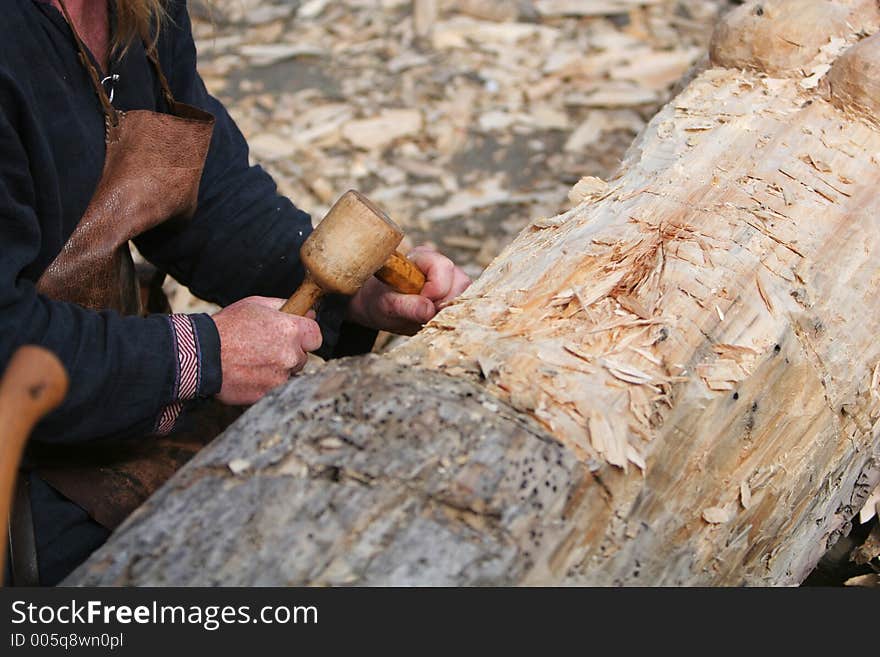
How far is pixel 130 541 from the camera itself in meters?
1.30

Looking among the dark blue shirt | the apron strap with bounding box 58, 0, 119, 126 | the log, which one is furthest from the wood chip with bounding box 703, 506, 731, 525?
the apron strap with bounding box 58, 0, 119, 126

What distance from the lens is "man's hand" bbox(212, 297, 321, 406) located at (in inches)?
70.6

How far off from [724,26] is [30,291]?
1.69 m

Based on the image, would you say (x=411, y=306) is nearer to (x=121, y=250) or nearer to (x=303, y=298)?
(x=303, y=298)

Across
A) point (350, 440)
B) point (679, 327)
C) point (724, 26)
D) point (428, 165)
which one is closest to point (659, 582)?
point (679, 327)

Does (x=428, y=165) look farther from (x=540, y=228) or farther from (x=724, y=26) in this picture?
(x=540, y=228)

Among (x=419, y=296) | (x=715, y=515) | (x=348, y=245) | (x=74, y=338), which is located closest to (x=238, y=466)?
(x=74, y=338)

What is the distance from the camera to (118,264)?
202cm

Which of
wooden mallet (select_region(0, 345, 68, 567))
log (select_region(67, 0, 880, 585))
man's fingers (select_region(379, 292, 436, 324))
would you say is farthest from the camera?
man's fingers (select_region(379, 292, 436, 324))

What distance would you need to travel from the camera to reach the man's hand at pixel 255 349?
5.88 ft

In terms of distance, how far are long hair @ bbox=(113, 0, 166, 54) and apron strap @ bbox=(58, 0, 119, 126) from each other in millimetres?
107

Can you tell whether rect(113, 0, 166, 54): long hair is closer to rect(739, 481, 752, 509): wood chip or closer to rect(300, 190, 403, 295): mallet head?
rect(300, 190, 403, 295): mallet head

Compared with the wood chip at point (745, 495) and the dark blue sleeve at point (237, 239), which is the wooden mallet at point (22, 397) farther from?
the dark blue sleeve at point (237, 239)

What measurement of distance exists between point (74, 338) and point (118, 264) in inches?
16.1
